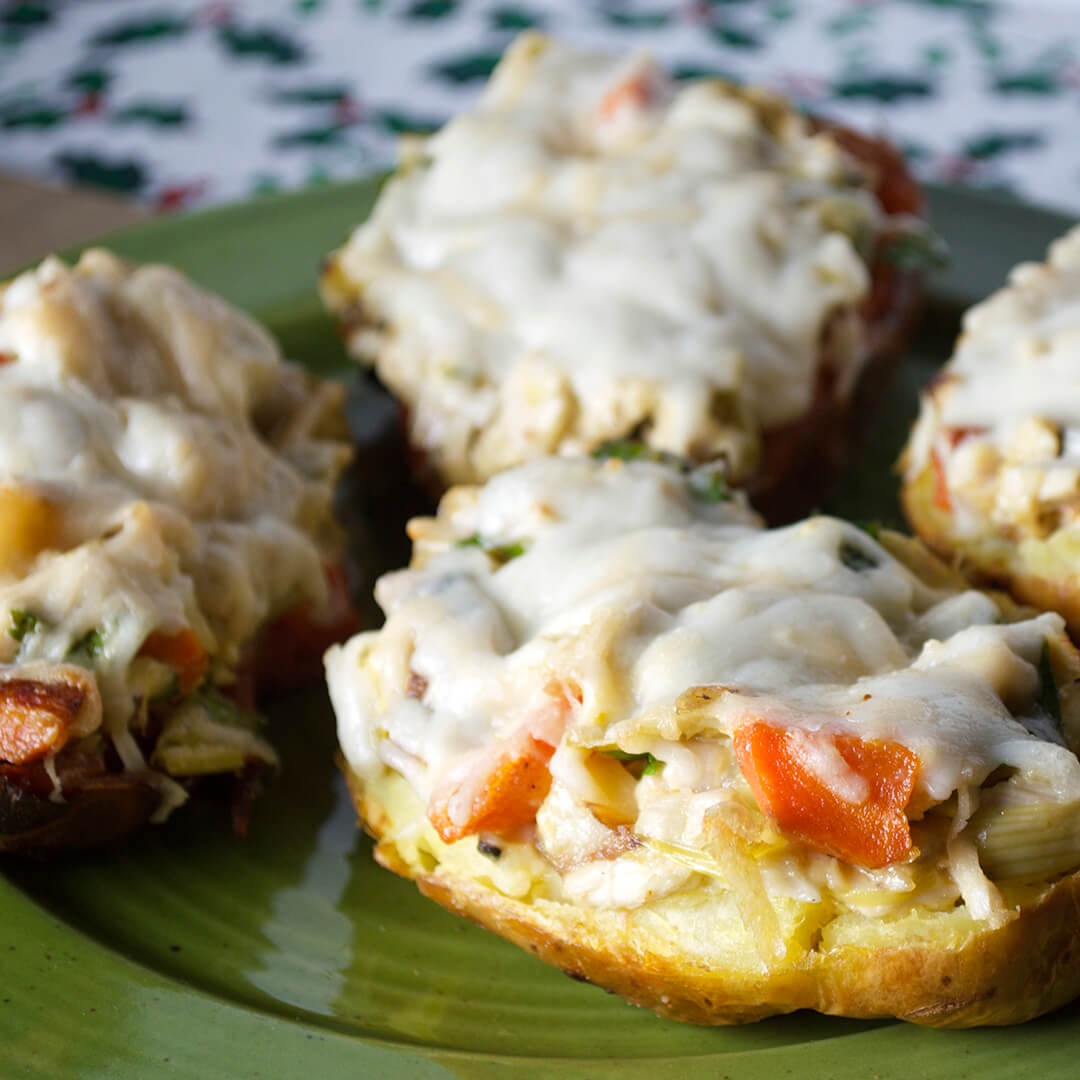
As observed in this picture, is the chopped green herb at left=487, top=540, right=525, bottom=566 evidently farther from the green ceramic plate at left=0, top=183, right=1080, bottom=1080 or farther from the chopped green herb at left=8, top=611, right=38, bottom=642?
the chopped green herb at left=8, top=611, right=38, bottom=642

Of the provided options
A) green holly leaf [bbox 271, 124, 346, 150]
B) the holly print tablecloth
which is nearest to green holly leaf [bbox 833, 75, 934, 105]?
the holly print tablecloth

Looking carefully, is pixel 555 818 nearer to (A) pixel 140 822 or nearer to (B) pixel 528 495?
(B) pixel 528 495

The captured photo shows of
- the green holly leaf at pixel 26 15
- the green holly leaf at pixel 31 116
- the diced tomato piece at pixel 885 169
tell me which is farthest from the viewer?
the green holly leaf at pixel 26 15

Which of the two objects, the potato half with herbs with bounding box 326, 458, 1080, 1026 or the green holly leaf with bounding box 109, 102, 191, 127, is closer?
the potato half with herbs with bounding box 326, 458, 1080, 1026

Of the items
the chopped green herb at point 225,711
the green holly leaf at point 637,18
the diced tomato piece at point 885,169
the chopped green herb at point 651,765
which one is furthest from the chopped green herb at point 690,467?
the green holly leaf at point 637,18

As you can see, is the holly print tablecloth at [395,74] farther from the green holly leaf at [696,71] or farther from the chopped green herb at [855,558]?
the chopped green herb at [855,558]

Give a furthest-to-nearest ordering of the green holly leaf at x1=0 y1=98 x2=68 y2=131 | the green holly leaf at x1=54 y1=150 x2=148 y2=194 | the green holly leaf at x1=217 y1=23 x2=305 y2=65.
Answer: the green holly leaf at x1=217 y1=23 x2=305 y2=65
the green holly leaf at x1=0 y1=98 x2=68 y2=131
the green holly leaf at x1=54 y1=150 x2=148 y2=194
